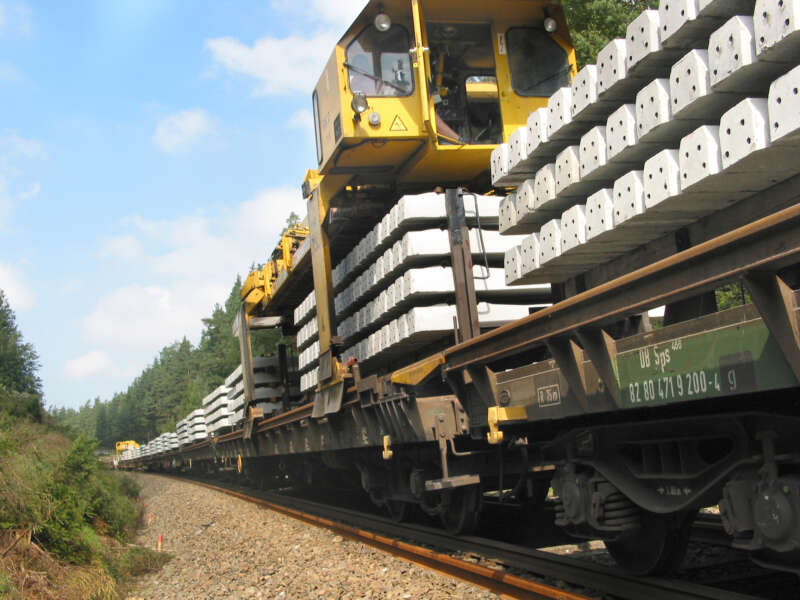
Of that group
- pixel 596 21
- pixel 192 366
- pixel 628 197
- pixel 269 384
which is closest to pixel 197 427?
pixel 269 384

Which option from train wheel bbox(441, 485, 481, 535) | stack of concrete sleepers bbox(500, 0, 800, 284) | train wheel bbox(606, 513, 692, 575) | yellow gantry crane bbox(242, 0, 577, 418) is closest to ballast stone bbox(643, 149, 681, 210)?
stack of concrete sleepers bbox(500, 0, 800, 284)

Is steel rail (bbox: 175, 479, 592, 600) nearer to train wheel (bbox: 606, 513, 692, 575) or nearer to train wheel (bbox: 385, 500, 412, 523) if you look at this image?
train wheel (bbox: 606, 513, 692, 575)

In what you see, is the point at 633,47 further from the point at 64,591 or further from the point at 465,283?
the point at 64,591

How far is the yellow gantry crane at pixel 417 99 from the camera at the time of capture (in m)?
8.77

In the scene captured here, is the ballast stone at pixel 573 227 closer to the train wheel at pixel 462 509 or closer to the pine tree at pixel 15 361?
the train wheel at pixel 462 509

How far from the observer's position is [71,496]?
8711mm

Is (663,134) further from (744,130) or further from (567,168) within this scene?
(567,168)

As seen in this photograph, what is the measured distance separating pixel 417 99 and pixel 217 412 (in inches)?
717

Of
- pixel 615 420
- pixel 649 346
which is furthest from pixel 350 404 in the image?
pixel 649 346

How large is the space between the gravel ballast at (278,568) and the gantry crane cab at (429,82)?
4.37 meters

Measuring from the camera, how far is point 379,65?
8.98m

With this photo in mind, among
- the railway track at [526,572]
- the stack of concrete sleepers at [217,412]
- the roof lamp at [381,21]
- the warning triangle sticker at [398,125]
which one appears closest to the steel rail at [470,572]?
the railway track at [526,572]

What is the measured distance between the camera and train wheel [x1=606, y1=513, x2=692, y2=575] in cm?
516

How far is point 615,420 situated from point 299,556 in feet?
14.4
